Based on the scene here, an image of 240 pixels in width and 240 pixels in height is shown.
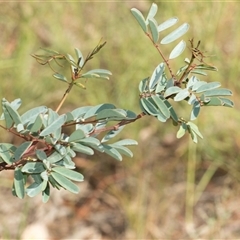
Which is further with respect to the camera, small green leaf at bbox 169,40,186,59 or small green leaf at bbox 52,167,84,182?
small green leaf at bbox 169,40,186,59

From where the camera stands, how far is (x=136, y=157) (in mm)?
→ 2113

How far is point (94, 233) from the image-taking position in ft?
6.84

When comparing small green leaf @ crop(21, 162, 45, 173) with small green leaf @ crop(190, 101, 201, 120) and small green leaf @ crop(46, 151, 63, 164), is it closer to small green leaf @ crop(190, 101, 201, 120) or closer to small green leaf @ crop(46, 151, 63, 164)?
small green leaf @ crop(46, 151, 63, 164)

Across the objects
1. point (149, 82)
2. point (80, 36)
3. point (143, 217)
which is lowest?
point (143, 217)

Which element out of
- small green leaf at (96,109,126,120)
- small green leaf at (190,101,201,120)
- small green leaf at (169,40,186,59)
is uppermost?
small green leaf at (169,40,186,59)

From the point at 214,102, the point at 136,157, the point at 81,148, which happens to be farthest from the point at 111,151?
the point at 136,157

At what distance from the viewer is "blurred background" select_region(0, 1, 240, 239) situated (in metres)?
2.04

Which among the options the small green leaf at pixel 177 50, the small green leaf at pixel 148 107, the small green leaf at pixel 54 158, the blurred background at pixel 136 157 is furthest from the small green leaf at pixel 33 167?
the blurred background at pixel 136 157

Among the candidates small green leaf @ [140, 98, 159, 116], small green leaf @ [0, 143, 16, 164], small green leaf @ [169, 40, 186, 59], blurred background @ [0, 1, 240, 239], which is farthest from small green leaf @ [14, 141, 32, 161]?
blurred background @ [0, 1, 240, 239]

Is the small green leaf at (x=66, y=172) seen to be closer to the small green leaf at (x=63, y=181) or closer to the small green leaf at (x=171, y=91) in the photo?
the small green leaf at (x=63, y=181)

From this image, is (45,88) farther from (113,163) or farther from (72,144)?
(72,144)

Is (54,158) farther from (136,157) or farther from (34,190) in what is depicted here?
(136,157)

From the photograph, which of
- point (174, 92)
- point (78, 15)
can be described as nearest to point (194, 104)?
point (174, 92)

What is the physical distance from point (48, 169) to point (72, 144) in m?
0.05
